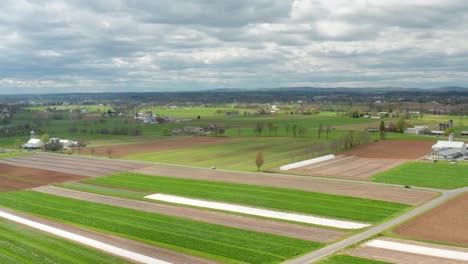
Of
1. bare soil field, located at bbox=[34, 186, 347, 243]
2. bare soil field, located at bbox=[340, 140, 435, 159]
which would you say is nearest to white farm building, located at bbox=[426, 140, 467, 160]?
bare soil field, located at bbox=[340, 140, 435, 159]

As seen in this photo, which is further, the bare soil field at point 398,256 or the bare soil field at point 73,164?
the bare soil field at point 73,164

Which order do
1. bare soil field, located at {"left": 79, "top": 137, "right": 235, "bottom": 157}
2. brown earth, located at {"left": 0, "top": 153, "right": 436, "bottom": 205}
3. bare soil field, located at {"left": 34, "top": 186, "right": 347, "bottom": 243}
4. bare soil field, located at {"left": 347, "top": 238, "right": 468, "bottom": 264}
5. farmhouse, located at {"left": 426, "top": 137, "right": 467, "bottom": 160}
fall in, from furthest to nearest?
1. bare soil field, located at {"left": 79, "top": 137, "right": 235, "bottom": 157}
2. farmhouse, located at {"left": 426, "top": 137, "right": 467, "bottom": 160}
3. brown earth, located at {"left": 0, "top": 153, "right": 436, "bottom": 205}
4. bare soil field, located at {"left": 34, "top": 186, "right": 347, "bottom": 243}
5. bare soil field, located at {"left": 347, "top": 238, "right": 468, "bottom": 264}

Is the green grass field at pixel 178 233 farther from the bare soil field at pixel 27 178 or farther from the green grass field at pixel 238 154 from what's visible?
the green grass field at pixel 238 154

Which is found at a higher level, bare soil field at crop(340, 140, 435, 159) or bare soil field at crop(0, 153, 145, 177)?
bare soil field at crop(340, 140, 435, 159)

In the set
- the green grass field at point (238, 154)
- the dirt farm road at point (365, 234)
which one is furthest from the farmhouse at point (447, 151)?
the dirt farm road at point (365, 234)

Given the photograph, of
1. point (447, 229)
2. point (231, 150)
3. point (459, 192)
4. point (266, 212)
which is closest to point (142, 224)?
point (266, 212)

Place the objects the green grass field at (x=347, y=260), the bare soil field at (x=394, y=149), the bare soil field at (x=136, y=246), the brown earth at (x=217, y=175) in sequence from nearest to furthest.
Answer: the green grass field at (x=347, y=260) < the bare soil field at (x=136, y=246) < the brown earth at (x=217, y=175) < the bare soil field at (x=394, y=149)

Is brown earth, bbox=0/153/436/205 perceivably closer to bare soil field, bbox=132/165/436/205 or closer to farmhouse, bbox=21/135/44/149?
bare soil field, bbox=132/165/436/205
